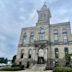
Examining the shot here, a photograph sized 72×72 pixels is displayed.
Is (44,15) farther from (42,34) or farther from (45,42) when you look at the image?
(45,42)

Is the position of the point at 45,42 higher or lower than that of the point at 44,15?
lower

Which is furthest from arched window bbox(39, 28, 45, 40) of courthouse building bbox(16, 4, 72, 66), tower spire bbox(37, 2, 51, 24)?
tower spire bbox(37, 2, 51, 24)

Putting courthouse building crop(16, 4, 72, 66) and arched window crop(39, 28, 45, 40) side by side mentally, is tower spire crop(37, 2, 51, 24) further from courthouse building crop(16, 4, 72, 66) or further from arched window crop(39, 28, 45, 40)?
arched window crop(39, 28, 45, 40)

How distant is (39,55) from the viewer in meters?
34.1

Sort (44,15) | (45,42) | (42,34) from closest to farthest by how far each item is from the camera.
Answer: (45,42)
(42,34)
(44,15)

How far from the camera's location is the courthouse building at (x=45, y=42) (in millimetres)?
32844

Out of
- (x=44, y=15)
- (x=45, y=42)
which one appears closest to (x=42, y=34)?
(x=45, y=42)

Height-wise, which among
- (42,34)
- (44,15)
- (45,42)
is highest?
(44,15)

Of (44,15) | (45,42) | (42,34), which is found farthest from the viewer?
(44,15)

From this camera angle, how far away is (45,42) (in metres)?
33.8

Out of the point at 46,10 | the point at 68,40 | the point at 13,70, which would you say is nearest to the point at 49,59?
the point at 68,40

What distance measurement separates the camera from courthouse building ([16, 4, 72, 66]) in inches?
1293

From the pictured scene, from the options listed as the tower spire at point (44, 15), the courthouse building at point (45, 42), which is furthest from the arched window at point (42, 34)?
the tower spire at point (44, 15)

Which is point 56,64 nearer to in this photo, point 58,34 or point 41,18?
point 58,34
